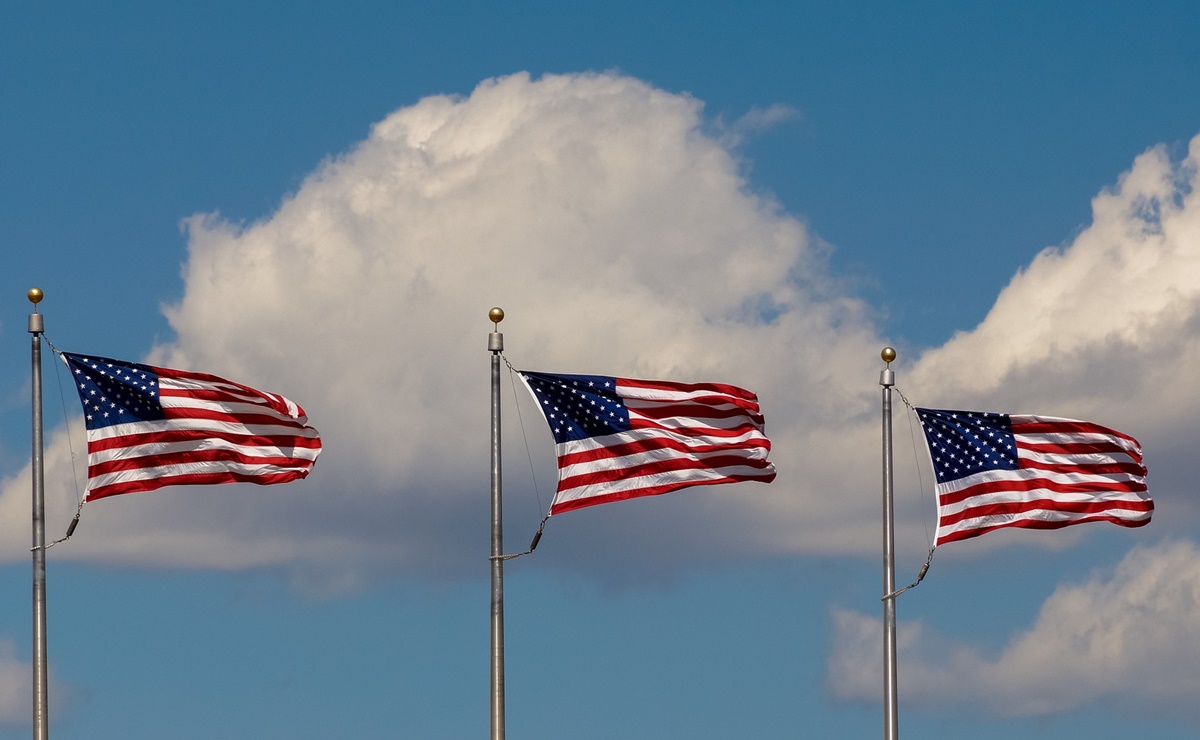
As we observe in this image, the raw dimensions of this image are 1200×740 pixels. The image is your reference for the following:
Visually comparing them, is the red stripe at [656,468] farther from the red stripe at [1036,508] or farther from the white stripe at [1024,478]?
the red stripe at [1036,508]

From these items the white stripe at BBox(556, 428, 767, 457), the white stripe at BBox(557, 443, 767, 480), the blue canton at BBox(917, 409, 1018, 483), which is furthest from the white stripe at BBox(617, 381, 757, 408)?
the blue canton at BBox(917, 409, 1018, 483)

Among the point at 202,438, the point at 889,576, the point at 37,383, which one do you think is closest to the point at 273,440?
the point at 202,438

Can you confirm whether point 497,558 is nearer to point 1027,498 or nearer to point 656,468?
point 656,468

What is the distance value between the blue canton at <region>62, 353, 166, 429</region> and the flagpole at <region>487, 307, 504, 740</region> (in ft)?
26.3

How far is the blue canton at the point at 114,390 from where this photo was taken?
2502 inches

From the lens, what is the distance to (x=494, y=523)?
213ft

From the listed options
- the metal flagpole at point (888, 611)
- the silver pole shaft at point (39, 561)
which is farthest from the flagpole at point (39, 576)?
the metal flagpole at point (888, 611)

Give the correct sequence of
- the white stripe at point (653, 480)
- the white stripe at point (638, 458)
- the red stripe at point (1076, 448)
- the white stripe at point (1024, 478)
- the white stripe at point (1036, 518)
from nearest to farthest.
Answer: the white stripe at point (653, 480)
the white stripe at point (638, 458)
the white stripe at point (1036, 518)
the white stripe at point (1024, 478)
the red stripe at point (1076, 448)

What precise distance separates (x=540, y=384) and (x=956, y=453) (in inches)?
443

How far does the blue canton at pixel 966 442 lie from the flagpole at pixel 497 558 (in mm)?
11608

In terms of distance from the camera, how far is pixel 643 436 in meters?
66.2

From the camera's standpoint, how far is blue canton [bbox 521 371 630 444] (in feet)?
216

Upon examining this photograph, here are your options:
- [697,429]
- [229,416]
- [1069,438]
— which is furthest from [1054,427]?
[229,416]

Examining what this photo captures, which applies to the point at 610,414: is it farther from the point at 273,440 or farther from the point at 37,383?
the point at 37,383
